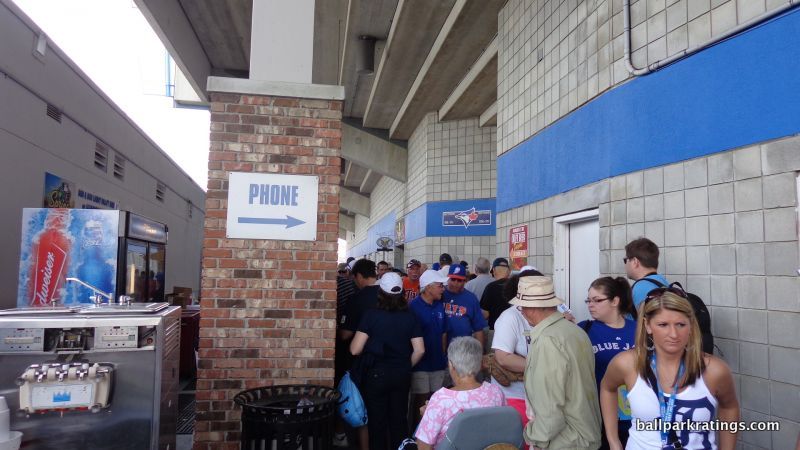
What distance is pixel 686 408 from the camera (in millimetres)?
2301

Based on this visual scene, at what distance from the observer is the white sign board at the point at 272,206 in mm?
3910

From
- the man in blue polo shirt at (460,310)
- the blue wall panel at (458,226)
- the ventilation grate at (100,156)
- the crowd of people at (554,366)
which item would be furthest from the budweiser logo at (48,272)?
the blue wall panel at (458,226)

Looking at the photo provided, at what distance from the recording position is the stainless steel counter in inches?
113

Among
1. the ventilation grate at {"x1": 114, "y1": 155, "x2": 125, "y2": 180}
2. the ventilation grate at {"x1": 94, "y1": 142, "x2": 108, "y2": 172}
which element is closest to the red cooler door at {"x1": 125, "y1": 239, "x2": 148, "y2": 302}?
the ventilation grate at {"x1": 94, "y1": 142, "x2": 108, "y2": 172}

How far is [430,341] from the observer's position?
477 cm

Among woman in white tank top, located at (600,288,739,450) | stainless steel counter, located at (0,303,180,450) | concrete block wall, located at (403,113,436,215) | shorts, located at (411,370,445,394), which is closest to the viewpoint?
woman in white tank top, located at (600,288,739,450)

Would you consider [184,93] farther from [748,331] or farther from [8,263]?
[748,331]

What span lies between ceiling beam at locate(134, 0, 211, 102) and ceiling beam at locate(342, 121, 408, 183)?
524 cm

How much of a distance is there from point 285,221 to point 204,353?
3.63 ft

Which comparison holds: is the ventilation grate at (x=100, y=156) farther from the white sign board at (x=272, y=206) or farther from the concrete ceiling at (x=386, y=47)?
the white sign board at (x=272, y=206)

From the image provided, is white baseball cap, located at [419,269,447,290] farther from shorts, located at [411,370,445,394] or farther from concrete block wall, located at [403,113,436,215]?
concrete block wall, located at [403,113,436,215]

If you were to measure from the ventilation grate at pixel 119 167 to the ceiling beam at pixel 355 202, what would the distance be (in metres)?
20.5

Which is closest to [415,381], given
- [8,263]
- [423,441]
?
[423,441]

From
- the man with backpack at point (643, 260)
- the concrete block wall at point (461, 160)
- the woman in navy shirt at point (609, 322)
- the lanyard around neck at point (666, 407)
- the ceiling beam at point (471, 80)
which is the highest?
the ceiling beam at point (471, 80)
